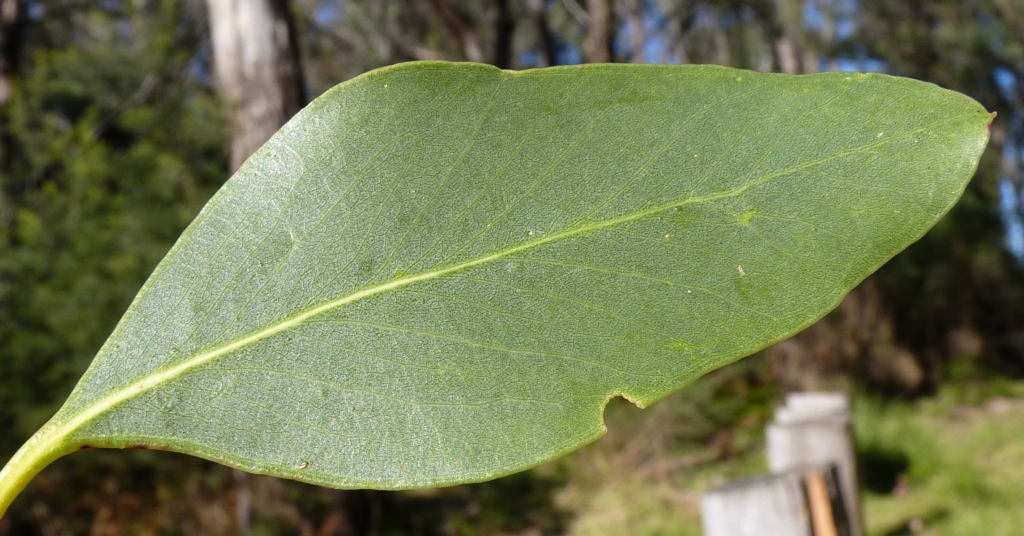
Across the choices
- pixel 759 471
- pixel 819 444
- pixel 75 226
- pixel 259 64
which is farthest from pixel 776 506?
pixel 75 226

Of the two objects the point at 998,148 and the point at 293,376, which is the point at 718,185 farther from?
the point at 998,148

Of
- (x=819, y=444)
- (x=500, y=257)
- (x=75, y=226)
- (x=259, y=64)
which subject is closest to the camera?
(x=500, y=257)

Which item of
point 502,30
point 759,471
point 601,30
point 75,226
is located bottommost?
point 759,471

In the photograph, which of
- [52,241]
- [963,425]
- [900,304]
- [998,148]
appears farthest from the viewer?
[998,148]

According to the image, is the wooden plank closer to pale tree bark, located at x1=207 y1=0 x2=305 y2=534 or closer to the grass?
the grass

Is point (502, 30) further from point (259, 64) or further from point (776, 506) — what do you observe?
point (776, 506)

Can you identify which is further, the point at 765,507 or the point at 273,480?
the point at 273,480

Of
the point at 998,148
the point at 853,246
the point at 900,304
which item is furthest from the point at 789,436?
the point at 998,148

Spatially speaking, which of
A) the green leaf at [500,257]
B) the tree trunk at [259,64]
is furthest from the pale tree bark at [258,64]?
the green leaf at [500,257]
